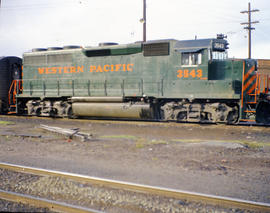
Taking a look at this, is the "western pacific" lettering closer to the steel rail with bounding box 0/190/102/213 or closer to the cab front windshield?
the cab front windshield

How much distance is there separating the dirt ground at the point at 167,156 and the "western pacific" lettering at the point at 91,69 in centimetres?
385

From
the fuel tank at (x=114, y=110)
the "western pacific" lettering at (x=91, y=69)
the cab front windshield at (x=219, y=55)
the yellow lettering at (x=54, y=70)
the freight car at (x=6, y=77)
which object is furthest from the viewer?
the freight car at (x=6, y=77)

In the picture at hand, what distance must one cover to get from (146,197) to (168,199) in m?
0.32

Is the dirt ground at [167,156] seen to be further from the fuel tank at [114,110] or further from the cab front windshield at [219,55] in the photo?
the cab front windshield at [219,55]

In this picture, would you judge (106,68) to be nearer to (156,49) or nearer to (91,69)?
(91,69)

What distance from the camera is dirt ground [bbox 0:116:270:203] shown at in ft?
14.8

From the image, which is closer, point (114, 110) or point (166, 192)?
point (166, 192)

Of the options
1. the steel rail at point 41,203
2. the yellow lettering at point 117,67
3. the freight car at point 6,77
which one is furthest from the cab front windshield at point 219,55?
the freight car at point 6,77

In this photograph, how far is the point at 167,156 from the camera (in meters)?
6.38

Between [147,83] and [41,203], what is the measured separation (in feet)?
30.8

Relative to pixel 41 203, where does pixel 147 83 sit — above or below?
above

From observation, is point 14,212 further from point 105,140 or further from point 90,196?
point 105,140

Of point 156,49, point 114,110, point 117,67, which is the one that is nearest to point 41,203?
point 114,110

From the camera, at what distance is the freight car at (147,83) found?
1092 centimetres
